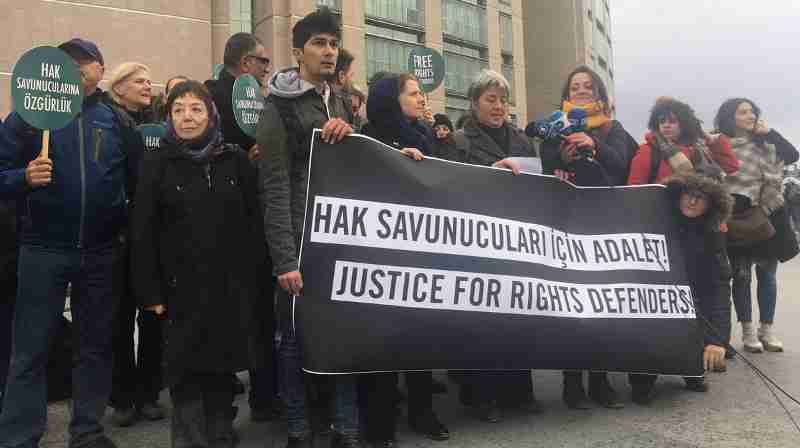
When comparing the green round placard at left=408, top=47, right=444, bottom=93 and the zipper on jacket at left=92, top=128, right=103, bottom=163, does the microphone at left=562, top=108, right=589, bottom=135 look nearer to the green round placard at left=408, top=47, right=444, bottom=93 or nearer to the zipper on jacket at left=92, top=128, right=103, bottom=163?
the zipper on jacket at left=92, top=128, right=103, bottom=163

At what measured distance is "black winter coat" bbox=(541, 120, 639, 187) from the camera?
13.2ft

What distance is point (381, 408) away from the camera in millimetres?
3328

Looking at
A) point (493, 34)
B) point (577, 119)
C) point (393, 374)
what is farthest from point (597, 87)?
point (493, 34)

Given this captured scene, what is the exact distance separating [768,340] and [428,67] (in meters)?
4.28

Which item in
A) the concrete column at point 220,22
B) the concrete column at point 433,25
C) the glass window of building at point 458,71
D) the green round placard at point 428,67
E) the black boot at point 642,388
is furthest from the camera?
the glass window of building at point 458,71

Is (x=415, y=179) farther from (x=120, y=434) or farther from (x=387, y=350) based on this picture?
(x=120, y=434)

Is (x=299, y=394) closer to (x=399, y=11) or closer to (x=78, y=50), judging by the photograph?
(x=78, y=50)

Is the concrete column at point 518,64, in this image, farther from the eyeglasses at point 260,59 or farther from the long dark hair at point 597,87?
the eyeglasses at point 260,59

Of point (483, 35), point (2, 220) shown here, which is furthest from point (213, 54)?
point (2, 220)

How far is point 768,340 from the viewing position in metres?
5.50

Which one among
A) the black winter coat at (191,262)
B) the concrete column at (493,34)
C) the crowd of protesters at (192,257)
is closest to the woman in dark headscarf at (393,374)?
the crowd of protesters at (192,257)

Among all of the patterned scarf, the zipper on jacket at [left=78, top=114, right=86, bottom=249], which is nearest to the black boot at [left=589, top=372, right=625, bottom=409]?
the patterned scarf

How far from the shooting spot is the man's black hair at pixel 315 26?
10.8ft

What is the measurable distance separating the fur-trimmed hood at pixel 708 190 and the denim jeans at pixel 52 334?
3284 millimetres
